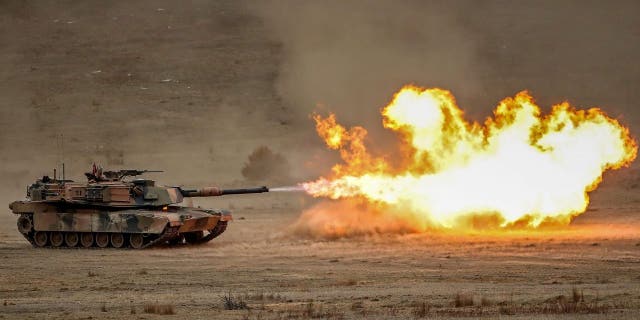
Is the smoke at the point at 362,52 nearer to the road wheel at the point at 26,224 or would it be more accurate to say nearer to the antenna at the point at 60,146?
the antenna at the point at 60,146

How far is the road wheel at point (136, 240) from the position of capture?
32438 mm

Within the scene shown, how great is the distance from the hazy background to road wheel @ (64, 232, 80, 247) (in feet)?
69.1

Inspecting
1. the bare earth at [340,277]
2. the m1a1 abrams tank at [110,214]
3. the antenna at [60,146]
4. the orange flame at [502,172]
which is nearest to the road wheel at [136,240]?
the m1a1 abrams tank at [110,214]

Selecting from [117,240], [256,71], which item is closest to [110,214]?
[117,240]

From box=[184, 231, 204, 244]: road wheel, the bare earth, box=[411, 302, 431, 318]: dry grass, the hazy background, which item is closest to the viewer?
box=[411, 302, 431, 318]: dry grass

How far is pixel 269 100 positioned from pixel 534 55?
16.0 meters

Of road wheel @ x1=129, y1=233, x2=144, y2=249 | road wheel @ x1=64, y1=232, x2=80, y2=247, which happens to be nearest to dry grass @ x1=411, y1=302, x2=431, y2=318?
road wheel @ x1=129, y1=233, x2=144, y2=249

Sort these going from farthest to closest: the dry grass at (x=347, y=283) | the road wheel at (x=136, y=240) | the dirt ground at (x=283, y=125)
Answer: the road wheel at (x=136, y=240)
the dry grass at (x=347, y=283)
the dirt ground at (x=283, y=125)

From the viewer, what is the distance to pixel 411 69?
6831 cm

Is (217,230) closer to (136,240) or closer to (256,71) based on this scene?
(136,240)

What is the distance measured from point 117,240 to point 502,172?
34.5 ft

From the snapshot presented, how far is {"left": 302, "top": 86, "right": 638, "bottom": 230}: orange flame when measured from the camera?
33.9m

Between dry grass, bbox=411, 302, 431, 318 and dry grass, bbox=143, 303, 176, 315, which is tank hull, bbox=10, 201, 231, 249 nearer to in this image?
dry grass, bbox=143, 303, 176, 315

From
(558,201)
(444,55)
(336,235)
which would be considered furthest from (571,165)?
(444,55)
